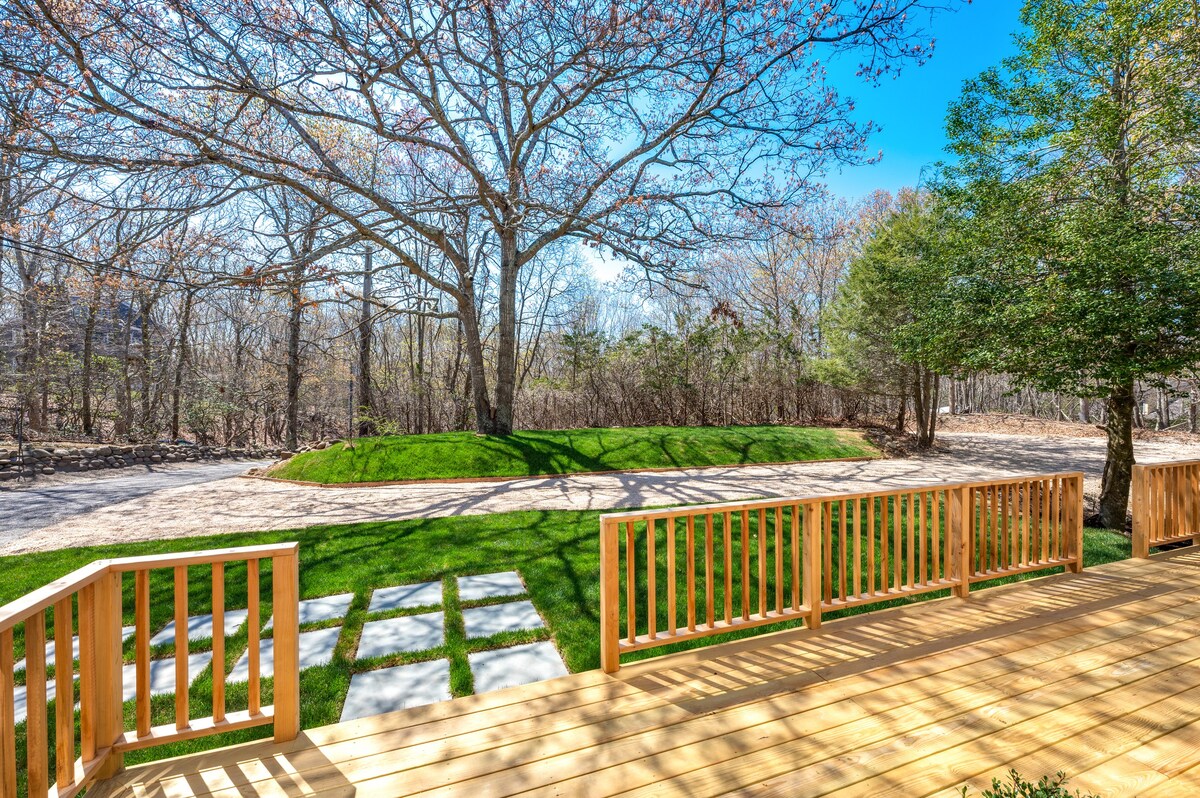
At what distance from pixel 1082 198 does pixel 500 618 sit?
6.76m

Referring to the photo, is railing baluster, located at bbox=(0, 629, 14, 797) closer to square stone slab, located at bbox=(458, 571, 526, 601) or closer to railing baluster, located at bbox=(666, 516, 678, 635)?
railing baluster, located at bbox=(666, 516, 678, 635)

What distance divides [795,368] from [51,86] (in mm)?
14259

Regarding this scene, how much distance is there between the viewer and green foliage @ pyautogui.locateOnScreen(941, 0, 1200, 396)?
4234mm

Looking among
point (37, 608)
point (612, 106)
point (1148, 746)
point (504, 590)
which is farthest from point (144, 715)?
point (612, 106)

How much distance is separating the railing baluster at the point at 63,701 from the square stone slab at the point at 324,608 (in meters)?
1.42

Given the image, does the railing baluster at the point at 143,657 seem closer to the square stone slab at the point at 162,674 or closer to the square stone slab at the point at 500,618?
the square stone slab at the point at 162,674

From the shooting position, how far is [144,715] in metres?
1.61

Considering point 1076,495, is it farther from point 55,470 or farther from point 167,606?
point 55,470

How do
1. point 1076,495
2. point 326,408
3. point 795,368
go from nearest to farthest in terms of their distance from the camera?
point 1076,495
point 795,368
point 326,408

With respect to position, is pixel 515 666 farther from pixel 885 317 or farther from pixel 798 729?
pixel 885 317

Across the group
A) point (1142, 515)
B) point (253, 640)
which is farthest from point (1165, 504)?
point (253, 640)

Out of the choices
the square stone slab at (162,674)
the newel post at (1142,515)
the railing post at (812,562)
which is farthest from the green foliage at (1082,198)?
the square stone slab at (162,674)

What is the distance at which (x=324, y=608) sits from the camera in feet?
9.99

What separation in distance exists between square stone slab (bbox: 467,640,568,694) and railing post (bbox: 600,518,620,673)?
0.93 feet
